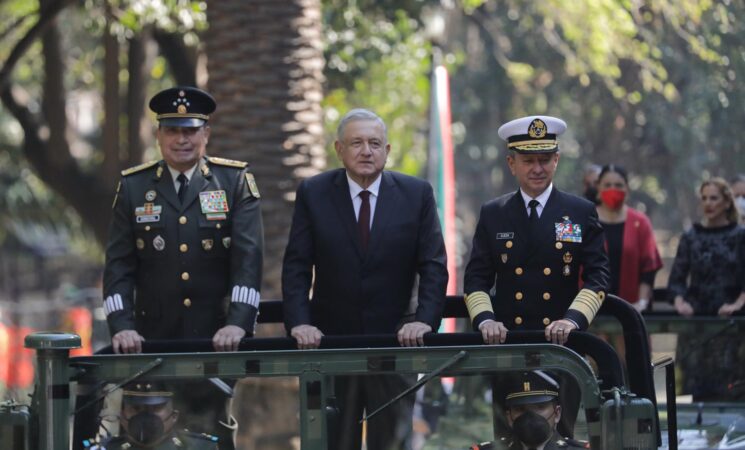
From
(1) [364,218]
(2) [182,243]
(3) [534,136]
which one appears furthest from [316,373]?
(3) [534,136]

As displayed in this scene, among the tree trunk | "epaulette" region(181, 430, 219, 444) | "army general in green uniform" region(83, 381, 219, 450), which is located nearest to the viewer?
"army general in green uniform" region(83, 381, 219, 450)

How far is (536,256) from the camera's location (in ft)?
18.2

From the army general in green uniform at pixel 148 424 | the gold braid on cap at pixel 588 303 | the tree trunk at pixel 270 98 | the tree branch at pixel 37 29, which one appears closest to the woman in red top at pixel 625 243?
the tree trunk at pixel 270 98

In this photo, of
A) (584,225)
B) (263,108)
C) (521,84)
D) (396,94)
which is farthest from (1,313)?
(584,225)

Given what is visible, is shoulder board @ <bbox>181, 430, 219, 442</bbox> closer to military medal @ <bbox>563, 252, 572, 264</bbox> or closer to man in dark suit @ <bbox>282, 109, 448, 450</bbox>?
man in dark suit @ <bbox>282, 109, 448, 450</bbox>

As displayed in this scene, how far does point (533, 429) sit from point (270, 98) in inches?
202

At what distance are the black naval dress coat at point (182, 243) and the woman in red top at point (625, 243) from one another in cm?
306

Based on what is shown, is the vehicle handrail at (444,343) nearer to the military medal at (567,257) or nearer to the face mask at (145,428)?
the face mask at (145,428)

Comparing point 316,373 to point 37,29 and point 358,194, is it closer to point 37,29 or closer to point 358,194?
point 358,194

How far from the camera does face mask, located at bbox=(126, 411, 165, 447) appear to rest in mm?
4977

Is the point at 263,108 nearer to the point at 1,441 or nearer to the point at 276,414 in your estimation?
the point at 276,414

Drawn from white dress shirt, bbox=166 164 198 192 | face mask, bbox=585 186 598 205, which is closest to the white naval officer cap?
white dress shirt, bbox=166 164 198 192

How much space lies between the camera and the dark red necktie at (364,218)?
5.58 meters

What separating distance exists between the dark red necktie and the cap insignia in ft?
2.19
